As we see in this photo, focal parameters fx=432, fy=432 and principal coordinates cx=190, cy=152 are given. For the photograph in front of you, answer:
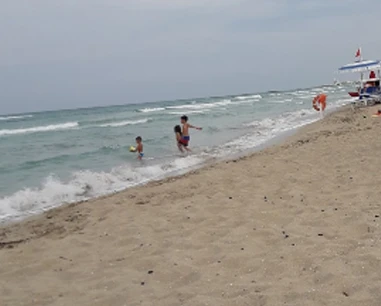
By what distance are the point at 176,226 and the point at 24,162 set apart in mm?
9478

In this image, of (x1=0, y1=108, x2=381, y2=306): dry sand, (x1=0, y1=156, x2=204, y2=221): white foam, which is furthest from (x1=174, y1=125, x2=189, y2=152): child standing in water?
(x1=0, y1=108, x2=381, y2=306): dry sand

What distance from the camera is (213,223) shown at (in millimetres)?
4645

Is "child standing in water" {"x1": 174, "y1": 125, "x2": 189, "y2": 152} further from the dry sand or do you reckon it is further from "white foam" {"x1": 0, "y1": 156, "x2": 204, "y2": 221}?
the dry sand

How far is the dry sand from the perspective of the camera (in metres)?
3.10

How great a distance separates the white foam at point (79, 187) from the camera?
7164 millimetres

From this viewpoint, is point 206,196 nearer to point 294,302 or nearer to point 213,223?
point 213,223

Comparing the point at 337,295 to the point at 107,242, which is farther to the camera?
the point at 107,242

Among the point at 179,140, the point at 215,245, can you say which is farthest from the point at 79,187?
the point at 215,245

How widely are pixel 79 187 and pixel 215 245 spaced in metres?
4.88

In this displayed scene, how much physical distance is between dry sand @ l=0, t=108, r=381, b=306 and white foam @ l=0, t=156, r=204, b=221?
36.4 inches

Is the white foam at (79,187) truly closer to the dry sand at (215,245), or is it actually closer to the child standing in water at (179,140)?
the dry sand at (215,245)

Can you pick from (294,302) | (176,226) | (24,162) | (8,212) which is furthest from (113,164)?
(294,302)

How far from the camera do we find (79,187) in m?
8.28

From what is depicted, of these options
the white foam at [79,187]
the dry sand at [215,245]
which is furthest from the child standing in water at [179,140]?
the dry sand at [215,245]
